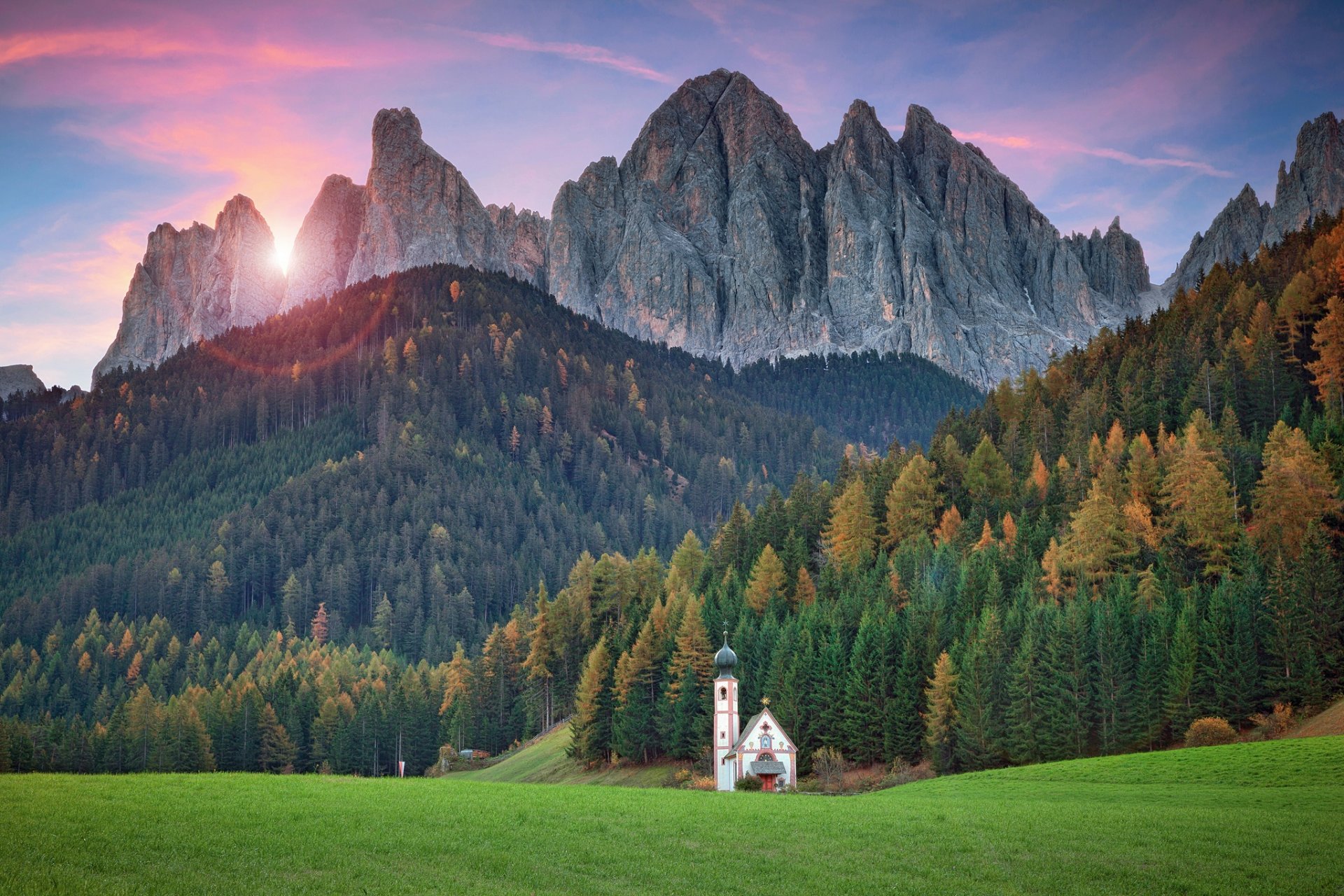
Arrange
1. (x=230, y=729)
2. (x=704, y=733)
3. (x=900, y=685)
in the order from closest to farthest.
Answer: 1. (x=900, y=685)
2. (x=704, y=733)
3. (x=230, y=729)

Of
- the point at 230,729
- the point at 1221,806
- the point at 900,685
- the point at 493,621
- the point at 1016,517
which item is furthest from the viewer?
the point at 493,621

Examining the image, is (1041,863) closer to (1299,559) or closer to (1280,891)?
(1280,891)

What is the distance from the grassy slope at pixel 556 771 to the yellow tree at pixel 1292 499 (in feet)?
142

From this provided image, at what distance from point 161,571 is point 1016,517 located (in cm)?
14270

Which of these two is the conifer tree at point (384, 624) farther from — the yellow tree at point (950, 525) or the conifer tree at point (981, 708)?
the conifer tree at point (981, 708)

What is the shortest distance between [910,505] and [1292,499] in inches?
1336

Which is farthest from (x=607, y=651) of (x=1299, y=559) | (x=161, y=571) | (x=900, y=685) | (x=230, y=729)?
(x=161, y=571)

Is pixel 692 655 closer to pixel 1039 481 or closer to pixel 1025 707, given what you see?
pixel 1025 707

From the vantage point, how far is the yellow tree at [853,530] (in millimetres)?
99312

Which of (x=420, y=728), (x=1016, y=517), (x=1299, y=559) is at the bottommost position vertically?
(x=420, y=728)

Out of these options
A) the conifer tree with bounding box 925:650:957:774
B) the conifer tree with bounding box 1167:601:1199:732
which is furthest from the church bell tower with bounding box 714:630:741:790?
the conifer tree with bounding box 1167:601:1199:732

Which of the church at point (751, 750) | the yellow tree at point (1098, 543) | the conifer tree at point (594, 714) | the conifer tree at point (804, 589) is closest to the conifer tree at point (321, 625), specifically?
the conifer tree at point (594, 714)

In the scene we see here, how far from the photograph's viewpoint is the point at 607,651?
319 feet

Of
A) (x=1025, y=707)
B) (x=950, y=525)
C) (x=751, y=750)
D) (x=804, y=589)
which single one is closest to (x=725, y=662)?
(x=751, y=750)
